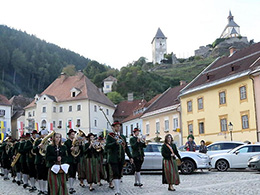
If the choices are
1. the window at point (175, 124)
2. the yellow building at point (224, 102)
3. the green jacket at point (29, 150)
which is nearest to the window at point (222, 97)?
the yellow building at point (224, 102)

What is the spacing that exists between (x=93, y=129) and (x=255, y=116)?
3712 cm

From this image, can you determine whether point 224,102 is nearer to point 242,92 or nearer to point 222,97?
point 222,97

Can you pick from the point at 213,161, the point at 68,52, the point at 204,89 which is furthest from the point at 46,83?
the point at 213,161

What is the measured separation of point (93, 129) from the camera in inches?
2477

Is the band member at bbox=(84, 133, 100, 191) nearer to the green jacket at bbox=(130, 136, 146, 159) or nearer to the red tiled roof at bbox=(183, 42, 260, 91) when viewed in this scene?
the green jacket at bbox=(130, 136, 146, 159)

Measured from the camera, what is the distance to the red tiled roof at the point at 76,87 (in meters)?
63.6

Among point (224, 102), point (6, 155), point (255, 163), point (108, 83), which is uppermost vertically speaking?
point (108, 83)

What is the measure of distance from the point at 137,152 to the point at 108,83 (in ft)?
275

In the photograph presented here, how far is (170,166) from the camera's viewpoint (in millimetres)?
11703

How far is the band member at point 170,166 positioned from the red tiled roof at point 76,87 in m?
50.6

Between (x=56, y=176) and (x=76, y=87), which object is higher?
(x=76, y=87)

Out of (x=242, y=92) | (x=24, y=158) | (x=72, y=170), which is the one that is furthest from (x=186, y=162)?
(x=242, y=92)

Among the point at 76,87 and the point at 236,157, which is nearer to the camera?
the point at 236,157

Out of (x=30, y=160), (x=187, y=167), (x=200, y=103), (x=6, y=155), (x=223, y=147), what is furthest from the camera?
(x=200, y=103)
